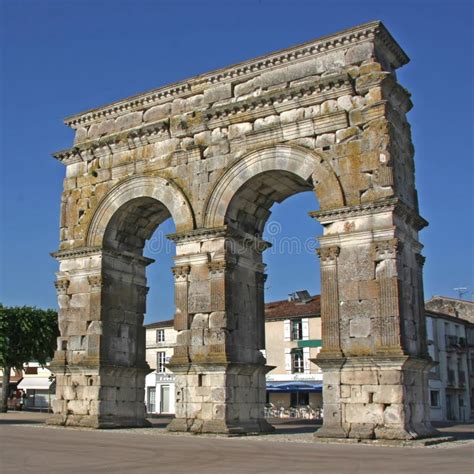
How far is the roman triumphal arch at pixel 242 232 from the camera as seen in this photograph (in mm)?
18344

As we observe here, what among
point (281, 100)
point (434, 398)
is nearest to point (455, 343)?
point (434, 398)

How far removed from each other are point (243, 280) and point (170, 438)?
5.48m

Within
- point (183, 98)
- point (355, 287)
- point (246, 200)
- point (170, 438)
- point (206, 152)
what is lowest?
point (170, 438)

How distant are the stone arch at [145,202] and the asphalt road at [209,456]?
6925mm

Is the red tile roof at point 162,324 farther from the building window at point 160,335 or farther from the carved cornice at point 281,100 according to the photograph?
the carved cornice at point 281,100

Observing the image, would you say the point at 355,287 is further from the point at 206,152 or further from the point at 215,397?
the point at 206,152

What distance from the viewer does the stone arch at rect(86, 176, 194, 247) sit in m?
22.2

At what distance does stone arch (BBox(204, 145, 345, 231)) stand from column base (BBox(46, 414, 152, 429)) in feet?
23.6

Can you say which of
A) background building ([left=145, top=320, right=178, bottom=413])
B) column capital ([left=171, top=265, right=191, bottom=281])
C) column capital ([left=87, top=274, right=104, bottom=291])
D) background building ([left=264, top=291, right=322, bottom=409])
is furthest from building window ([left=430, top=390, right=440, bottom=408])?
column capital ([left=171, top=265, right=191, bottom=281])

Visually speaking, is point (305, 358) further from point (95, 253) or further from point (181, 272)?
point (181, 272)

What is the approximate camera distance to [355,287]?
18.6 m

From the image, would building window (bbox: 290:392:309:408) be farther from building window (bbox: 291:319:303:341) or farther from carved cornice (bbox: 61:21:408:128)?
carved cornice (bbox: 61:21:408:128)

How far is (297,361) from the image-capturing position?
4438cm

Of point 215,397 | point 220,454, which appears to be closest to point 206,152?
point 215,397
